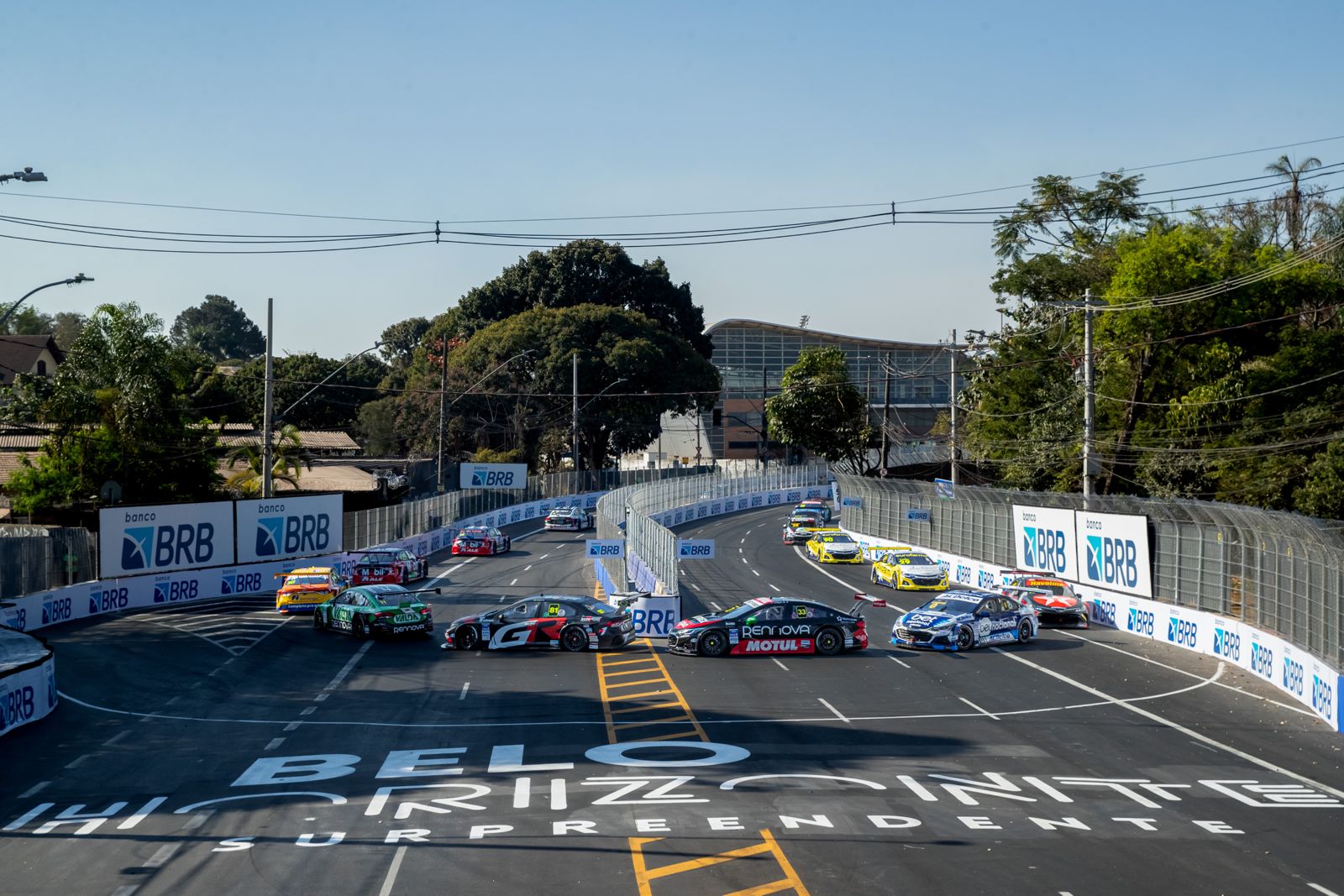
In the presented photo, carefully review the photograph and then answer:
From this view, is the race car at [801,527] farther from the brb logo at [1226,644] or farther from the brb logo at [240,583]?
the brb logo at [1226,644]

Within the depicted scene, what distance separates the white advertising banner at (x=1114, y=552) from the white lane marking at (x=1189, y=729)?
5866mm

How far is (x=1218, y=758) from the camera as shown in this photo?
1922 cm

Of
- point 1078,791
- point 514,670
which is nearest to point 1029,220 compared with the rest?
point 514,670

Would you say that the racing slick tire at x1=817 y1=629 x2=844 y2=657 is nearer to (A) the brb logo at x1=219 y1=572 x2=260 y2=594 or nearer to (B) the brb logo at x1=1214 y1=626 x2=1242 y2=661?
(B) the brb logo at x1=1214 y1=626 x2=1242 y2=661

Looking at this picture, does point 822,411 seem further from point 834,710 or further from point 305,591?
point 834,710

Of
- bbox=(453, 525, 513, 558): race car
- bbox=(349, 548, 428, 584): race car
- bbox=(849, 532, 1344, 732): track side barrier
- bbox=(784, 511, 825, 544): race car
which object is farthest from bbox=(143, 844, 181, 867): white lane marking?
bbox=(784, 511, 825, 544): race car

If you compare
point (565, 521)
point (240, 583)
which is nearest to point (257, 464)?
point (240, 583)

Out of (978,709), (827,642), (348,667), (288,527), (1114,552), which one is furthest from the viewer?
(288,527)

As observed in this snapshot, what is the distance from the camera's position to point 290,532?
46.8 meters

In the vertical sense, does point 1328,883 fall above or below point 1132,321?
below

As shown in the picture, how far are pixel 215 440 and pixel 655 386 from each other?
170 ft

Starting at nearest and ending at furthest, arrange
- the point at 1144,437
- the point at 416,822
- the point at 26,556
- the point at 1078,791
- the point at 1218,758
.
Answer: the point at 416,822
the point at 1078,791
the point at 1218,758
the point at 26,556
the point at 1144,437

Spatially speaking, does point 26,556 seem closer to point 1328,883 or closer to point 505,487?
point 1328,883

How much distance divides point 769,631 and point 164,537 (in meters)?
22.0
